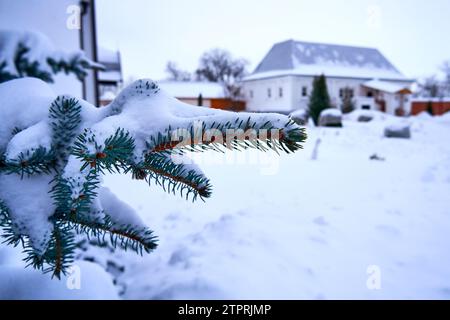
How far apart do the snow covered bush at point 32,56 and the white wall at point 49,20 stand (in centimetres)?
228

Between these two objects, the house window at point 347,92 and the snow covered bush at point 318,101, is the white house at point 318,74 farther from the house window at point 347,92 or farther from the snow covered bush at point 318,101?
the snow covered bush at point 318,101

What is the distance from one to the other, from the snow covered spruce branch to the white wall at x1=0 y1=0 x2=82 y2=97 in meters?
3.97

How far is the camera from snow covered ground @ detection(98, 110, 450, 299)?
88.4 inches

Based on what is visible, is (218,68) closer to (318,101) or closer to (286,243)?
(318,101)

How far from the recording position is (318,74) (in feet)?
86.4

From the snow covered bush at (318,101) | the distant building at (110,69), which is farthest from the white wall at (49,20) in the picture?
the snow covered bush at (318,101)

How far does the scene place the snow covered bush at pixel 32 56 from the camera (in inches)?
77.7

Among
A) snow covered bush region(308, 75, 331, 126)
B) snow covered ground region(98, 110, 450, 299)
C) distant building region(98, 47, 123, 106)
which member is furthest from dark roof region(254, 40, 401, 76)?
snow covered ground region(98, 110, 450, 299)

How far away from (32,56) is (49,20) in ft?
14.4

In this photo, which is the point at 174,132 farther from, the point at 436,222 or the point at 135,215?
the point at 436,222

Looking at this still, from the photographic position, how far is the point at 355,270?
248cm

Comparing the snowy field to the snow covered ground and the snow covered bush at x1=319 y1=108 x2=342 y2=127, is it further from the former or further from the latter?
the snow covered bush at x1=319 y1=108 x2=342 y2=127

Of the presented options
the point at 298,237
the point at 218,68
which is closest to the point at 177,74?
the point at 218,68

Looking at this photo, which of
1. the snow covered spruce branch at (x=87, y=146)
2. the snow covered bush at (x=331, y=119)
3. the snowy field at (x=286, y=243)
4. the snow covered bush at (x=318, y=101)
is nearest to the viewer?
the snow covered spruce branch at (x=87, y=146)
